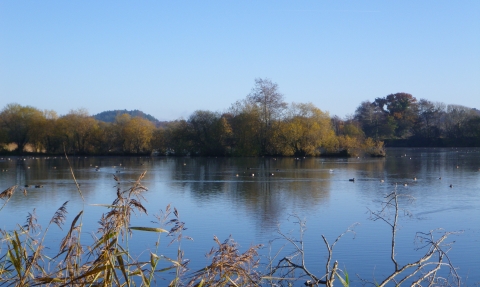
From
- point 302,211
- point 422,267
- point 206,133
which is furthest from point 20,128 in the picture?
point 422,267

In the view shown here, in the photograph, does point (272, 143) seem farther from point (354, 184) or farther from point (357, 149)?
point (354, 184)

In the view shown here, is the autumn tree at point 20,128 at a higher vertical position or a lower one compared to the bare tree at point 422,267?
higher

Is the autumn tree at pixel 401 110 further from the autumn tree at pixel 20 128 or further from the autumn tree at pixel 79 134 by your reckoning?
the autumn tree at pixel 20 128

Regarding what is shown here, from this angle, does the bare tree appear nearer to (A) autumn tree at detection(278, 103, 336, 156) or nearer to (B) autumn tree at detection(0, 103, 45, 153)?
(A) autumn tree at detection(278, 103, 336, 156)

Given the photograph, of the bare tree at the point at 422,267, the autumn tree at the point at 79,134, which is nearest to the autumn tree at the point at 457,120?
the autumn tree at the point at 79,134

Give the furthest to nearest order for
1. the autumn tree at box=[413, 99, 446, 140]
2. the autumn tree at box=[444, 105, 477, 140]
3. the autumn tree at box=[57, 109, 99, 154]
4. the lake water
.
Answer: the autumn tree at box=[413, 99, 446, 140] → the autumn tree at box=[444, 105, 477, 140] → the autumn tree at box=[57, 109, 99, 154] → the lake water

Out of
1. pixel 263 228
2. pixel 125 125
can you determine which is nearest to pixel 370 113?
pixel 125 125

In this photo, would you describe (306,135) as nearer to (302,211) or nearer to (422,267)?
(302,211)

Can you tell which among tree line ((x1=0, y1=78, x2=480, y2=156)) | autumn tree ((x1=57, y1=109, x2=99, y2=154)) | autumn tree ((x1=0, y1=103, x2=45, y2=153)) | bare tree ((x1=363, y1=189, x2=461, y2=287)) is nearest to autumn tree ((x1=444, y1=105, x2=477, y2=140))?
tree line ((x1=0, y1=78, x2=480, y2=156))

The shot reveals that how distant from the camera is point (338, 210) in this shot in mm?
13773

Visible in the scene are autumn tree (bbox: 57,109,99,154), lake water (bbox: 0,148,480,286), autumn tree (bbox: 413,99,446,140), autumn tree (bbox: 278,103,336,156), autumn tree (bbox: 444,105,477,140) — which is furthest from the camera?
autumn tree (bbox: 413,99,446,140)

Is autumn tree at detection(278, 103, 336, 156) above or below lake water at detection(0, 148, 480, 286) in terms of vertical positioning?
above

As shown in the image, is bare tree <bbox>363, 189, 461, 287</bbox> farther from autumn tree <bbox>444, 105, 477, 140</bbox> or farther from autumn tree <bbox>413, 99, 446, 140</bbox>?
autumn tree <bbox>413, 99, 446, 140</bbox>

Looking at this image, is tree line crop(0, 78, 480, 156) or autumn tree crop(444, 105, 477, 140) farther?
autumn tree crop(444, 105, 477, 140)
